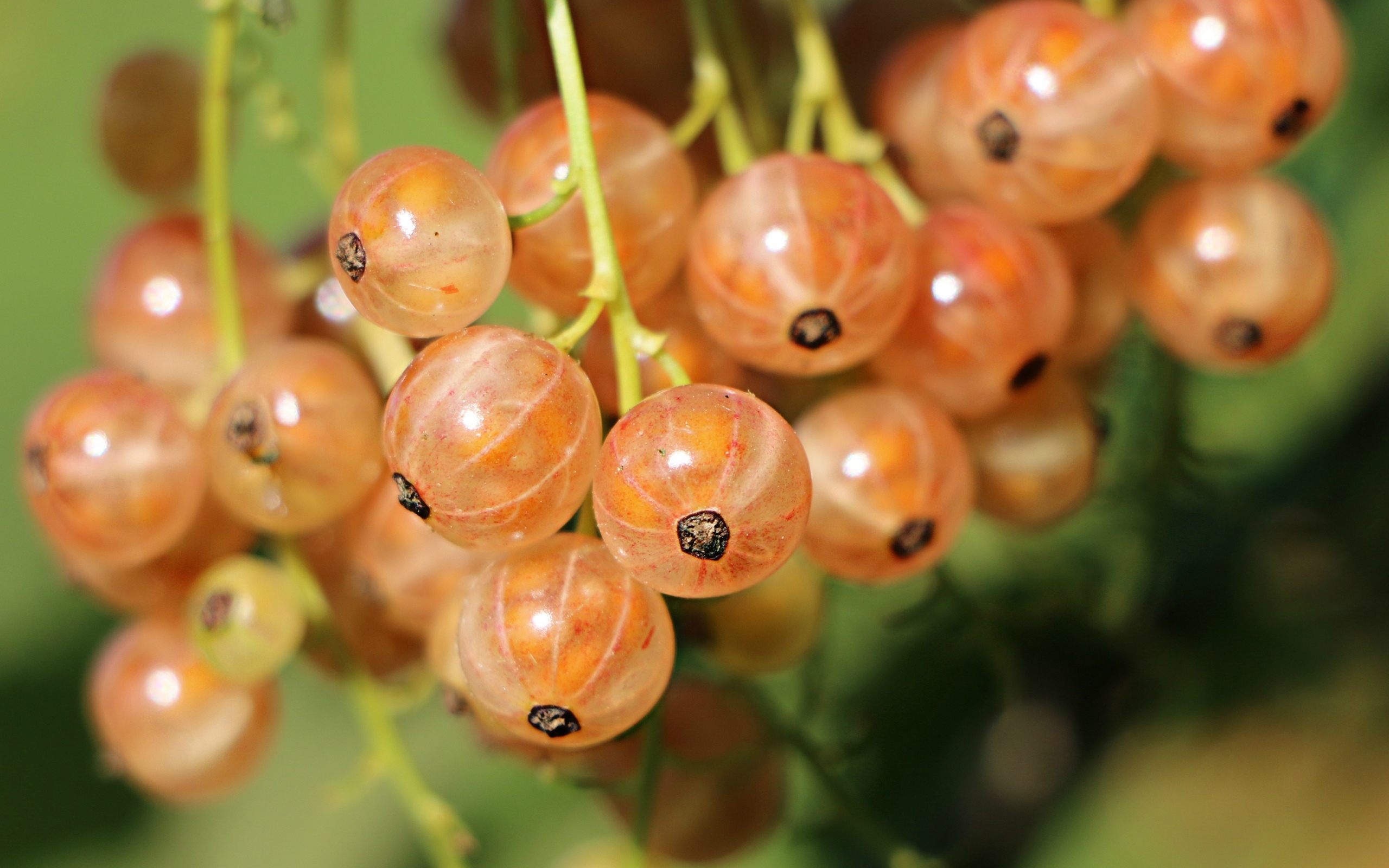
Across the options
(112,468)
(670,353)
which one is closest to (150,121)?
(112,468)

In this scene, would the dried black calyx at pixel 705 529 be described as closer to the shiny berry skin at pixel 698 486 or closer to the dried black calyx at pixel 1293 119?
the shiny berry skin at pixel 698 486

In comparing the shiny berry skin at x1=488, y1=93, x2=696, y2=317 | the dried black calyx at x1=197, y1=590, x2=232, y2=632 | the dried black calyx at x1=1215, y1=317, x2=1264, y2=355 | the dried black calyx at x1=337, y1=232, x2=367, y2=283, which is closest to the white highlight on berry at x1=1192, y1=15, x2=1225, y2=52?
the dried black calyx at x1=1215, y1=317, x2=1264, y2=355

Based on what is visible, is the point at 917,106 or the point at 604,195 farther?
the point at 917,106

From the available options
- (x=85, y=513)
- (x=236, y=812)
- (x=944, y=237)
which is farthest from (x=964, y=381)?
(x=236, y=812)

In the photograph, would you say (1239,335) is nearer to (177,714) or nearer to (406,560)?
(406,560)

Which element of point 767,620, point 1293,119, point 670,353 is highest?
point 1293,119

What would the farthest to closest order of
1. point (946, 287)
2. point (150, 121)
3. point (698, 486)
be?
point (150, 121) → point (946, 287) → point (698, 486)
